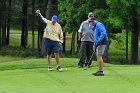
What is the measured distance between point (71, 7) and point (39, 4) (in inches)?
554

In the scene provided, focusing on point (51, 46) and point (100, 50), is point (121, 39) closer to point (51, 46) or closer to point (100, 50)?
point (51, 46)

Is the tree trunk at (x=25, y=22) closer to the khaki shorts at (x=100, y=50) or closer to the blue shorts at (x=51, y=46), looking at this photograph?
the blue shorts at (x=51, y=46)

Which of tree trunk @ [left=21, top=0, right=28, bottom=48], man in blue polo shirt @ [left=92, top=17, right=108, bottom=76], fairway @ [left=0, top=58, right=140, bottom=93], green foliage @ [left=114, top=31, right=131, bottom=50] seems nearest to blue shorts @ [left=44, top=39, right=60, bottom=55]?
fairway @ [left=0, top=58, right=140, bottom=93]

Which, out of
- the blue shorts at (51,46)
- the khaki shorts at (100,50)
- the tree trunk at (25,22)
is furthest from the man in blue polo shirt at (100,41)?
the tree trunk at (25,22)

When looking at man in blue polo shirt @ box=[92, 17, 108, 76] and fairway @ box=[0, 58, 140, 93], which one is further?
man in blue polo shirt @ box=[92, 17, 108, 76]

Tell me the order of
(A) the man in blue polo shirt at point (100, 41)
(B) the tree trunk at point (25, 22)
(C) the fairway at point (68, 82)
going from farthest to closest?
(B) the tree trunk at point (25, 22) → (A) the man in blue polo shirt at point (100, 41) → (C) the fairway at point (68, 82)

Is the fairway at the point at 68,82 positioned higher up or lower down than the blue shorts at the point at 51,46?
lower down

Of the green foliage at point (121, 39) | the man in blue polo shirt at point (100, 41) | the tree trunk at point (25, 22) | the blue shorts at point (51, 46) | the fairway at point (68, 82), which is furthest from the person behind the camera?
the tree trunk at point (25, 22)

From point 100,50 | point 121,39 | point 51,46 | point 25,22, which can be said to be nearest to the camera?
point 100,50

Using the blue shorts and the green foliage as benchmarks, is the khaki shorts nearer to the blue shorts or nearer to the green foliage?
the blue shorts

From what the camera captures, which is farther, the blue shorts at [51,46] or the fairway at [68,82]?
the blue shorts at [51,46]

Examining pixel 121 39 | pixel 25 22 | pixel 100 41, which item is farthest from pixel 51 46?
pixel 25 22

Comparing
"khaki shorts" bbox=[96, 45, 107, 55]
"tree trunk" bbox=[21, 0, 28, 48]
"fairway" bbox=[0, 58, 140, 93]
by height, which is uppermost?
"tree trunk" bbox=[21, 0, 28, 48]

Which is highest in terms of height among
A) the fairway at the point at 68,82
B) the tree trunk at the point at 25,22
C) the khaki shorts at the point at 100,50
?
the tree trunk at the point at 25,22
